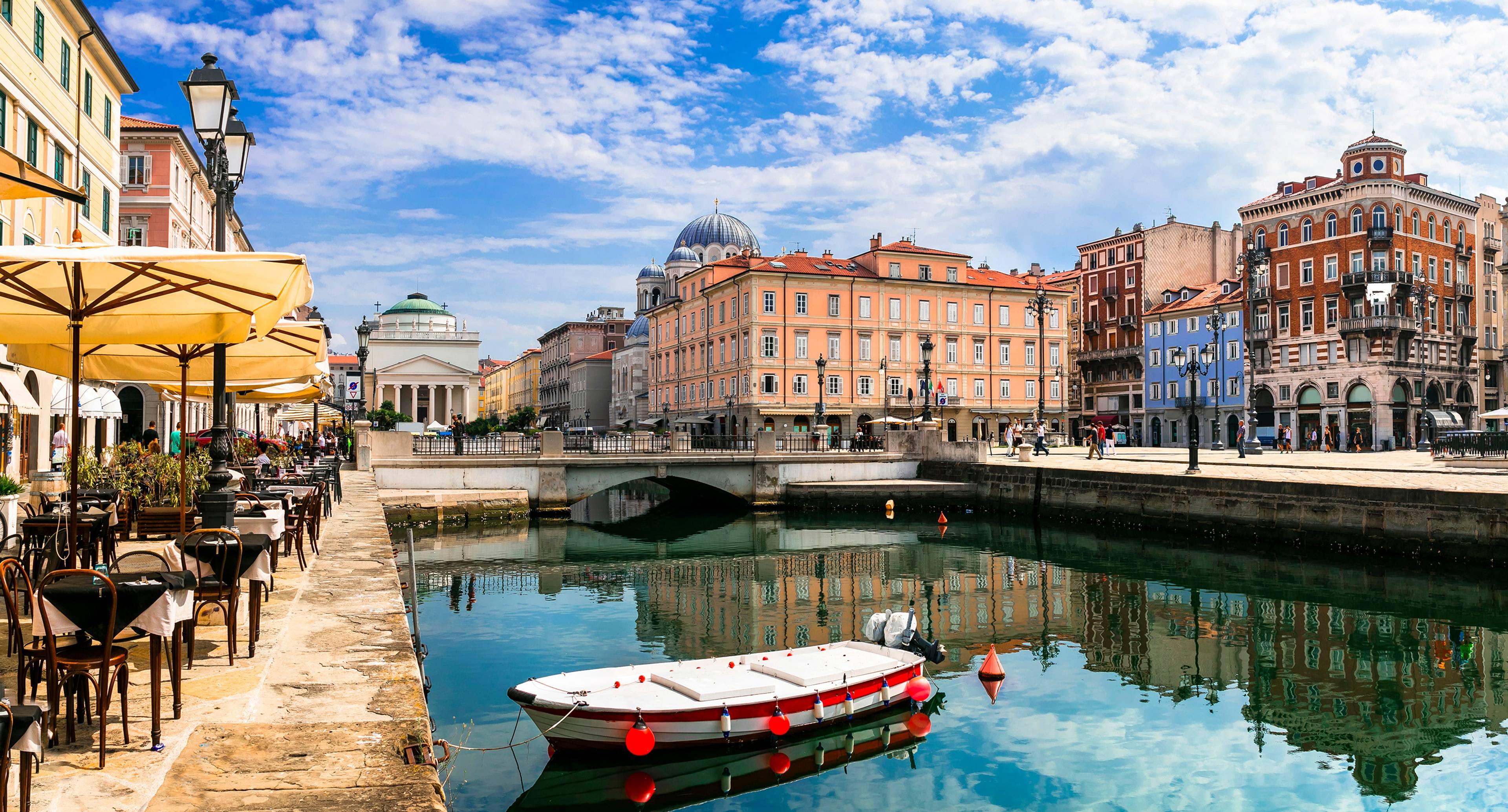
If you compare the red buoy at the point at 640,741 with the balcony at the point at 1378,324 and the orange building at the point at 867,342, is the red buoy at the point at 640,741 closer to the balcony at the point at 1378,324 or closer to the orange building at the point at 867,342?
the orange building at the point at 867,342

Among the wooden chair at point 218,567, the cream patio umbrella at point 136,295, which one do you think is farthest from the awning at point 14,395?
the wooden chair at point 218,567

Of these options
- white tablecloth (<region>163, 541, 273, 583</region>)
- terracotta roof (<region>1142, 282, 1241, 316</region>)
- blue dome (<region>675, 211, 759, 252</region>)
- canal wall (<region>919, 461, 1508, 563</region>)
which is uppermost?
blue dome (<region>675, 211, 759, 252</region>)

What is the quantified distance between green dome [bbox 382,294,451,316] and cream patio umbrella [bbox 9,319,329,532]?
103 meters

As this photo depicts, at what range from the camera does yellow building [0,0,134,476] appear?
2388cm

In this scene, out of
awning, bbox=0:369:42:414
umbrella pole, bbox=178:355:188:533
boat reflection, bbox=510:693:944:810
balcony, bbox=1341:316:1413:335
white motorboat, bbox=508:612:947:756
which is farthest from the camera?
balcony, bbox=1341:316:1413:335

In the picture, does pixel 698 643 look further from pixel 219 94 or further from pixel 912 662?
pixel 219 94

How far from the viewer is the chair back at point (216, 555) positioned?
6.88 metres

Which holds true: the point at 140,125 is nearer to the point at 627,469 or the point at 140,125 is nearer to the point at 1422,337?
the point at 627,469

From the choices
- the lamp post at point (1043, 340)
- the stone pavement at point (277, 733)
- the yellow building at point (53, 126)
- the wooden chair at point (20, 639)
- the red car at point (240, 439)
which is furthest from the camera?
the lamp post at point (1043, 340)

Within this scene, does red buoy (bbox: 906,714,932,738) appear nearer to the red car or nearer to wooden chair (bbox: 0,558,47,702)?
wooden chair (bbox: 0,558,47,702)

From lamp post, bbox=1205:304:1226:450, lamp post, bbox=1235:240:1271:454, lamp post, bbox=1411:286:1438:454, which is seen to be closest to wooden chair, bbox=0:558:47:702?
lamp post, bbox=1235:240:1271:454

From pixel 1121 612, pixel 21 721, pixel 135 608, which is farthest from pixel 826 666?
pixel 1121 612

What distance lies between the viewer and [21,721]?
3.73 m

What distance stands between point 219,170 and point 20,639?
700cm
